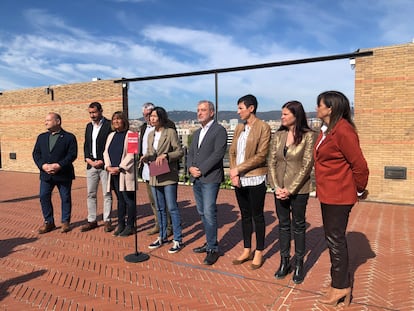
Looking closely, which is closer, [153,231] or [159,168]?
[159,168]

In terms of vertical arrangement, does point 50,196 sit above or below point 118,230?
above

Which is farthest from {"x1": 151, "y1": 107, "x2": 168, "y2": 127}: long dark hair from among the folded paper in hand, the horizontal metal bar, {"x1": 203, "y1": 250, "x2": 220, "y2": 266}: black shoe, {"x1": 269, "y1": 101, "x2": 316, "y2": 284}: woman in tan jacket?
the horizontal metal bar

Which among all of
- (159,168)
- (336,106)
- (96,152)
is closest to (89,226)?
(96,152)

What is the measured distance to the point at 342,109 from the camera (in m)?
2.85

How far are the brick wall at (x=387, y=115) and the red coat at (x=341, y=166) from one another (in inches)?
258

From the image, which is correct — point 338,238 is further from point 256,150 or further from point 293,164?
point 256,150

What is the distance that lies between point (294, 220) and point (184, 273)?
151 centimetres

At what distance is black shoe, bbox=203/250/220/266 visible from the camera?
4186mm

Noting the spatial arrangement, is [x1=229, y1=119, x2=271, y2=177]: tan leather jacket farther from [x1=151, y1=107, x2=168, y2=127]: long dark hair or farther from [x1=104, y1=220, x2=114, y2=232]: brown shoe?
[x1=104, y1=220, x2=114, y2=232]: brown shoe

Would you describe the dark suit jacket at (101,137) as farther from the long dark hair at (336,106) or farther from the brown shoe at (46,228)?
the long dark hair at (336,106)

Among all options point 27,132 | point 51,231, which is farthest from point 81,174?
point 51,231

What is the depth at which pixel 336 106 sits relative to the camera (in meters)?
2.85

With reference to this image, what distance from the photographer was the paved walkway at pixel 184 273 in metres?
3.25

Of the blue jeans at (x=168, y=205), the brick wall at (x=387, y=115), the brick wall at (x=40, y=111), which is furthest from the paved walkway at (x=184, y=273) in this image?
the brick wall at (x=40, y=111)
